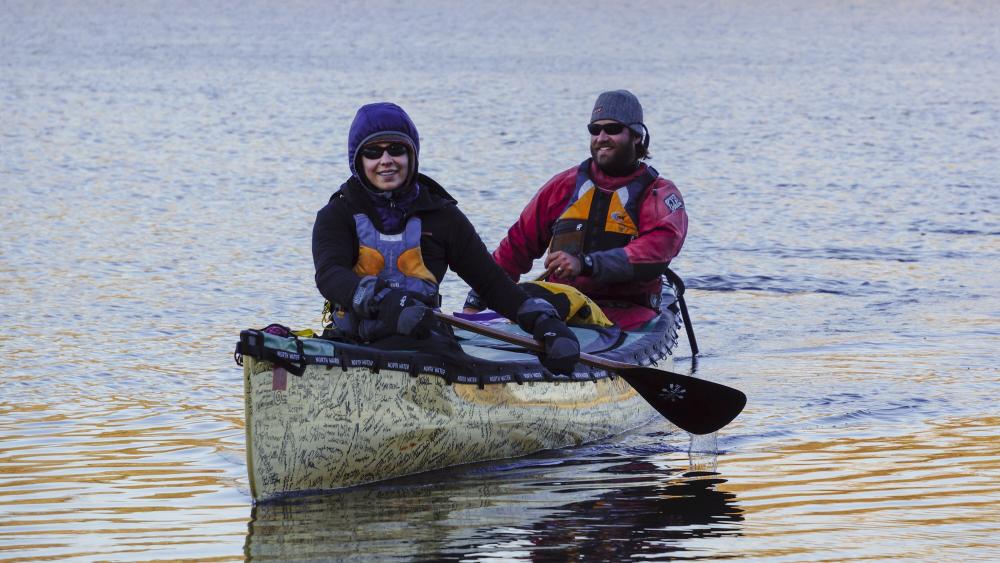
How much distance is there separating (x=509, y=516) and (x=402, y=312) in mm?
1050

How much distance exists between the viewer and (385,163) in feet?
25.1

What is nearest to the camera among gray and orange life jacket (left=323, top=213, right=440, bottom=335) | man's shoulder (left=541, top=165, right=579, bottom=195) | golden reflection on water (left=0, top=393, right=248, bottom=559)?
golden reflection on water (left=0, top=393, right=248, bottom=559)

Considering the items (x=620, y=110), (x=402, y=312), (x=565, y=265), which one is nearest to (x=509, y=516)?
(x=402, y=312)

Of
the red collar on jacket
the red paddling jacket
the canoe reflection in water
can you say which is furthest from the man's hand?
the canoe reflection in water

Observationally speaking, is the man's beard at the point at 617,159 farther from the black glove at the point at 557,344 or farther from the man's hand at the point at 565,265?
the black glove at the point at 557,344

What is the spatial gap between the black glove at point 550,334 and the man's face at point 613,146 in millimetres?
2258

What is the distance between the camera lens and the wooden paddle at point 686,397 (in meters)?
8.89

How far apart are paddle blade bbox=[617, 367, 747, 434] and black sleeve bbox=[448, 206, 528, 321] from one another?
1086mm

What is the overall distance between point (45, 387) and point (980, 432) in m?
5.61

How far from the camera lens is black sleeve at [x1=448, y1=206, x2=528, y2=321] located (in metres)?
7.93

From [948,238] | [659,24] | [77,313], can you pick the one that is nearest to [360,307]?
[77,313]

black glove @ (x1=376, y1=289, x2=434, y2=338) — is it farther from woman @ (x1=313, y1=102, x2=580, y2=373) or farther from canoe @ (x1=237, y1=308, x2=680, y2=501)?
canoe @ (x1=237, y1=308, x2=680, y2=501)

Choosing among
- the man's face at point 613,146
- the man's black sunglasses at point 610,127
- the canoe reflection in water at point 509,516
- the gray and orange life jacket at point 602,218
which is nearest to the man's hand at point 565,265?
the gray and orange life jacket at point 602,218

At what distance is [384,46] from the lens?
5584 cm
